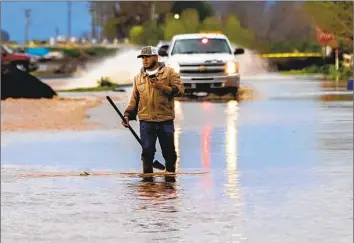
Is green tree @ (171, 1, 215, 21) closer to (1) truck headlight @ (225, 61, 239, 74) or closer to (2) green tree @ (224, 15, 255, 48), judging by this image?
(2) green tree @ (224, 15, 255, 48)

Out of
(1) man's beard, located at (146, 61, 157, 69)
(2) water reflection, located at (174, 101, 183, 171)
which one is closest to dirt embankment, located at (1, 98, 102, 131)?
(2) water reflection, located at (174, 101, 183, 171)

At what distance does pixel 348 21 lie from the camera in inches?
1731

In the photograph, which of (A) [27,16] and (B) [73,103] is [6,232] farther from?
(A) [27,16]

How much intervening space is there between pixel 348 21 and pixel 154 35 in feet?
120

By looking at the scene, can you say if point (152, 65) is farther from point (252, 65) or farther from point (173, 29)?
point (173, 29)

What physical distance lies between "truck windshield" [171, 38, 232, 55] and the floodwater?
32.0 ft

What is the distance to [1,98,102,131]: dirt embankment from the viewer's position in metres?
21.3

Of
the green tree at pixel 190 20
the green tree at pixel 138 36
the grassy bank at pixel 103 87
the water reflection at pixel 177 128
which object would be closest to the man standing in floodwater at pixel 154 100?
the water reflection at pixel 177 128

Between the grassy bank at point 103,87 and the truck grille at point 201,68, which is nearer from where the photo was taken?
the truck grille at point 201,68

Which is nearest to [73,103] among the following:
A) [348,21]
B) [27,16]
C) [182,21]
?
[348,21]

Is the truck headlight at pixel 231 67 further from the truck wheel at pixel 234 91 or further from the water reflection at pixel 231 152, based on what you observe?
the water reflection at pixel 231 152

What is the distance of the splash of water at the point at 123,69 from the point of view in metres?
43.3

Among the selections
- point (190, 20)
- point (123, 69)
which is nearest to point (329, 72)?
point (123, 69)

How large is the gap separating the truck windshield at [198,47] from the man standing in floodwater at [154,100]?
18.3m
